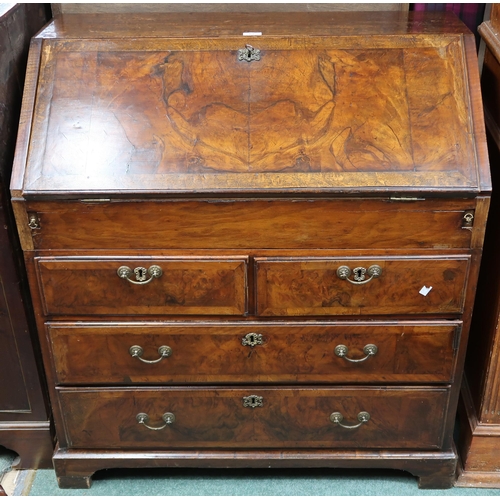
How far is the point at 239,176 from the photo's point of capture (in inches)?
66.9

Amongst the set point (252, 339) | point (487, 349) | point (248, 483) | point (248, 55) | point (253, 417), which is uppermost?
point (248, 55)

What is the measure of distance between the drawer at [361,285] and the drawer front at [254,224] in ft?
0.16

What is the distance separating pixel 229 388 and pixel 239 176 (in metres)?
0.66

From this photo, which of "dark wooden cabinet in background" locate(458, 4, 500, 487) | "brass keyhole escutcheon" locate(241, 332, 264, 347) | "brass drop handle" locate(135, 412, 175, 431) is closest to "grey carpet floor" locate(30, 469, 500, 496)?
"dark wooden cabinet in background" locate(458, 4, 500, 487)

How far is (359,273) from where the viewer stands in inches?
69.9

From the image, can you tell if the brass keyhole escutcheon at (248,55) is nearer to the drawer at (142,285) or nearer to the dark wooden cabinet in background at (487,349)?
the drawer at (142,285)

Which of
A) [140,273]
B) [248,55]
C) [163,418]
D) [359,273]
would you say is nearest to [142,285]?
[140,273]

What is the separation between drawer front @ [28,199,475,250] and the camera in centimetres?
171

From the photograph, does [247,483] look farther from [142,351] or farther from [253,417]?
[142,351]

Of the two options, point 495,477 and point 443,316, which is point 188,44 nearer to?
point 443,316

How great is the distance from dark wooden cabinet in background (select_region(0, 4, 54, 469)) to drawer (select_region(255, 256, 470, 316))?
70 cm

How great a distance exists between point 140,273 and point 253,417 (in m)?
0.59

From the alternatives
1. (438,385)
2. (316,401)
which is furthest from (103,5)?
(438,385)

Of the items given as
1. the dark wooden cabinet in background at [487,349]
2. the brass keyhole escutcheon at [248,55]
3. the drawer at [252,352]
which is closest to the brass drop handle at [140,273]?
the drawer at [252,352]
